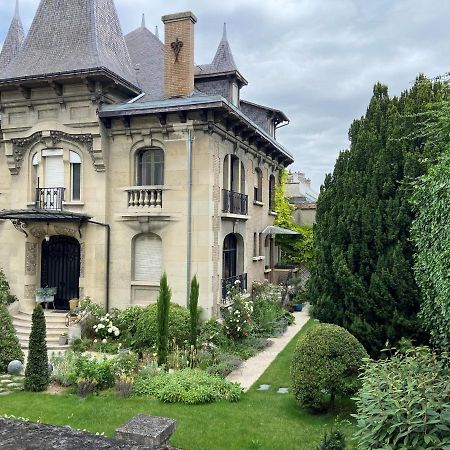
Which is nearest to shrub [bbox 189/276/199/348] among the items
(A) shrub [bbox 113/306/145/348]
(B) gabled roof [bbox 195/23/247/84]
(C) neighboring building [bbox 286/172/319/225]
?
(A) shrub [bbox 113/306/145/348]

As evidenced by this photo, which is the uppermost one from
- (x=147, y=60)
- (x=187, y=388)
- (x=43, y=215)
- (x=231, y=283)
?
(x=147, y=60)

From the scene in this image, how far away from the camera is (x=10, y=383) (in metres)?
10.9

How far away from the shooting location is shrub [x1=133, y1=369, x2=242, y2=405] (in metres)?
9.66

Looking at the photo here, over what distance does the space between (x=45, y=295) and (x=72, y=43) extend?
911 cm

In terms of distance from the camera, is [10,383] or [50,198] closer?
[10,383]

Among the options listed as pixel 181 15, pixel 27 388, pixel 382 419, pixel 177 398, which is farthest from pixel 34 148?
pixel 382 419

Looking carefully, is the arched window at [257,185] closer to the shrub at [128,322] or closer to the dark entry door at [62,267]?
the dark entry door at [62,267]

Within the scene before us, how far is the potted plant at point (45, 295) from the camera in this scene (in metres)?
16.4

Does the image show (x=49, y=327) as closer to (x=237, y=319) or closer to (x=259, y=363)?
(x=237, y=319)

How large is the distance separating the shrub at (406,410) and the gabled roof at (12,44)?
21.6 metres

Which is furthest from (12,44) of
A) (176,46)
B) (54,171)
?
(176,46)

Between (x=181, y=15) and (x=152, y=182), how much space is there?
19.1 feet

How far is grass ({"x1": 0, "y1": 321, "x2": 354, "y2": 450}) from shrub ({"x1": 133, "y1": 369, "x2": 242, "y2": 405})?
8.9 inches

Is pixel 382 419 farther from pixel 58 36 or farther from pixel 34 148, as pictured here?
pixel 58 36
